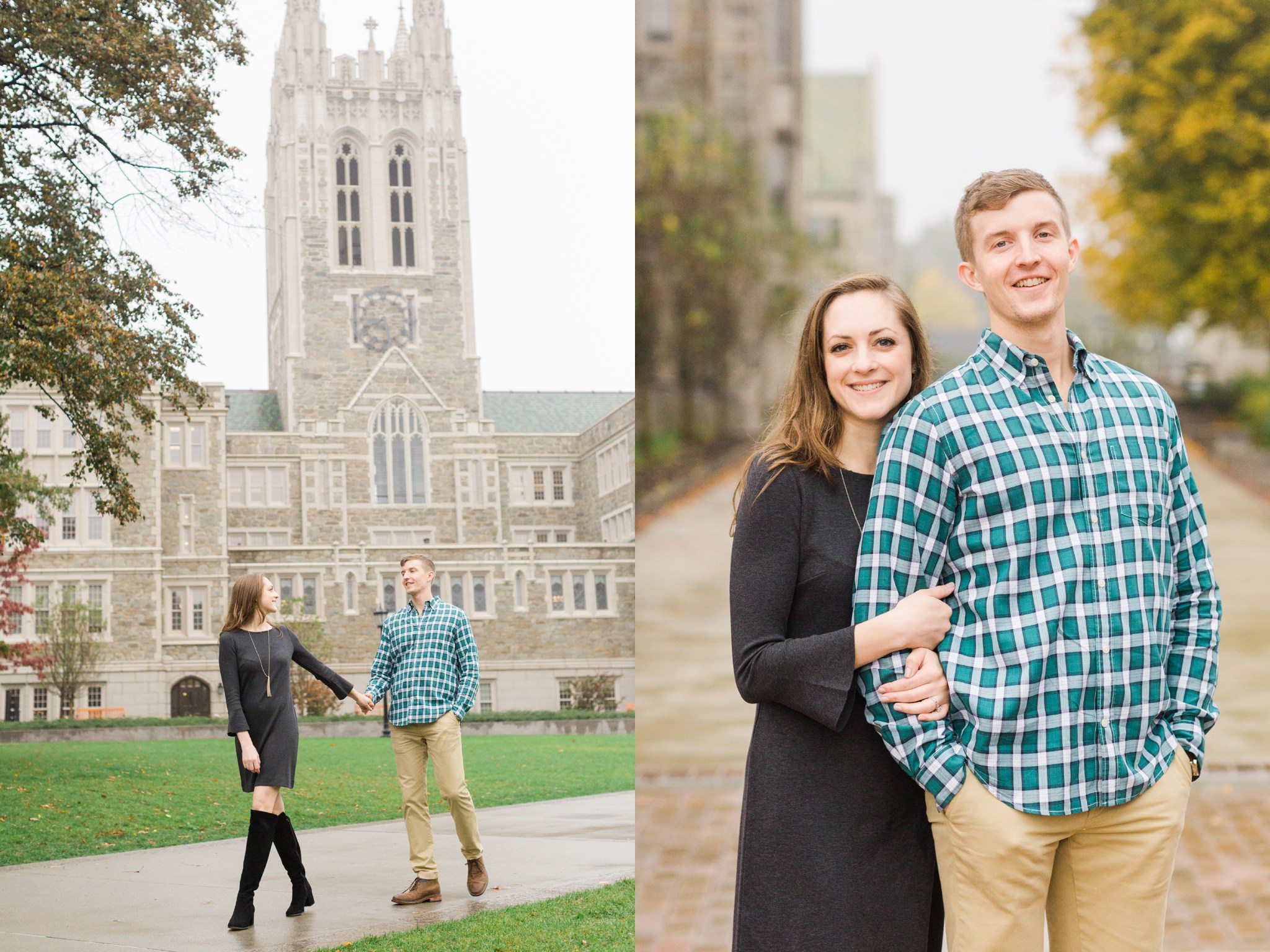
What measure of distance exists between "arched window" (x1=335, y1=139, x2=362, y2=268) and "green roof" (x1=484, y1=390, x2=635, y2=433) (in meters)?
0.66

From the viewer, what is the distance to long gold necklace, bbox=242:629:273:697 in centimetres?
362

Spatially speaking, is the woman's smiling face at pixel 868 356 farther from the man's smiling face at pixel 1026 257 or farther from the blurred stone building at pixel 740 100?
the blurred stone building at pixel 740 100

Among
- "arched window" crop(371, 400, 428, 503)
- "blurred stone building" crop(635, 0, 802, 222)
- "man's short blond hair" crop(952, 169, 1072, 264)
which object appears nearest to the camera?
"man's short blond hair" crop(952, 169, 1072, 264)

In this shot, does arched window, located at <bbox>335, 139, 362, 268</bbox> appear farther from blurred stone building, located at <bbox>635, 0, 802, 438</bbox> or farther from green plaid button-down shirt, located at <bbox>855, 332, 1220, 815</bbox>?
blurred stone building, located at <bbox>635, 0, 802, 438</bbox>

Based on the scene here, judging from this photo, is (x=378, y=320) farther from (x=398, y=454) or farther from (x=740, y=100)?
(x=740, y=100)

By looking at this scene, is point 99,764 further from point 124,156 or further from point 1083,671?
point 1083,671

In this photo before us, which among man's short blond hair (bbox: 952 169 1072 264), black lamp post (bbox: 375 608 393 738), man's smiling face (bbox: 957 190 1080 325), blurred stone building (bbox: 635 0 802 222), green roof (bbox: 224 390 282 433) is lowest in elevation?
black lamp post (bbox: 375 608 393 738)

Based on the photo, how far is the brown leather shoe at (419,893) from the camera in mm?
3945

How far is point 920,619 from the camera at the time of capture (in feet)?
5.30

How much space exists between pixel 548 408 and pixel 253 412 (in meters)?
1.01

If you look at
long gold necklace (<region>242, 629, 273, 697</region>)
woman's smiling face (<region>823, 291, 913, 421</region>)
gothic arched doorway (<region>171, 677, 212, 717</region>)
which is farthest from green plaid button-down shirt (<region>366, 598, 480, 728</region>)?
woman's smiling face (<region>823, 291, 913, 421</region>)

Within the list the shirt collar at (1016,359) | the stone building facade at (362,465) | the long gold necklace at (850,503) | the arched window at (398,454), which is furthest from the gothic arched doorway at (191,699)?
the shirt collar at (1016,359)

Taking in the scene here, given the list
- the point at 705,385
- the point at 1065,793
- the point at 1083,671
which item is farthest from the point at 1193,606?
the point at 705,385

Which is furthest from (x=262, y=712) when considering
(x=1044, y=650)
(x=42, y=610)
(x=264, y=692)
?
(x=1044, y=650)
